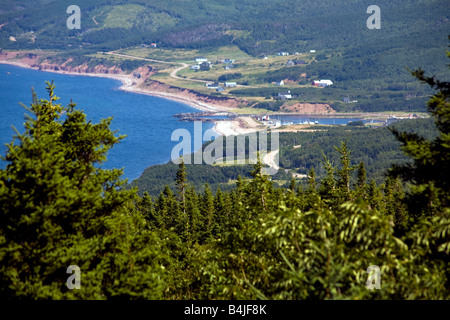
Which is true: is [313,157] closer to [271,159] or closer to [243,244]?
[271,159]

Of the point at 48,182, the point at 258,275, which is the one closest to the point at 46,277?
the point at 48,182

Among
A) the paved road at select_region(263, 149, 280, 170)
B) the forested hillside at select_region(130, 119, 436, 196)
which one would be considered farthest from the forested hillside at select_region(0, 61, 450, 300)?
the paved road at select_region(263, 149, 280, 170)

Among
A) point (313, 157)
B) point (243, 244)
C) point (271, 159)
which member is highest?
point (313, 157)

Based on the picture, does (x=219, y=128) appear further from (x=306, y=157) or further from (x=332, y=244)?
(x=332, y=244)

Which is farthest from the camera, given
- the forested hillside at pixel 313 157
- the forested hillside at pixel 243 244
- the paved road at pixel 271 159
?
the paved road at pixel 271 159

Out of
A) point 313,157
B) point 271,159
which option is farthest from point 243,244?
point 313,157

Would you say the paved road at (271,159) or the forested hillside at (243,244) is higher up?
the paved road at (271,159)

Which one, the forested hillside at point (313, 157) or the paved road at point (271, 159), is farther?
the paved road at point (271, 159)

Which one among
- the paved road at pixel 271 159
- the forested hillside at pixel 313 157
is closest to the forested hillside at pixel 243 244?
the forested hillside at pixel 313 157

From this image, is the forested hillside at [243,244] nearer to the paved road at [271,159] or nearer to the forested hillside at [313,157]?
the forested hillside at [313,157]

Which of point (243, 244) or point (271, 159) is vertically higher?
point (271, 159)

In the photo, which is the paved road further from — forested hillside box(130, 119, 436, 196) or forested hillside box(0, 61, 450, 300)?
forested hillside box(0, 61, 450, 300)
